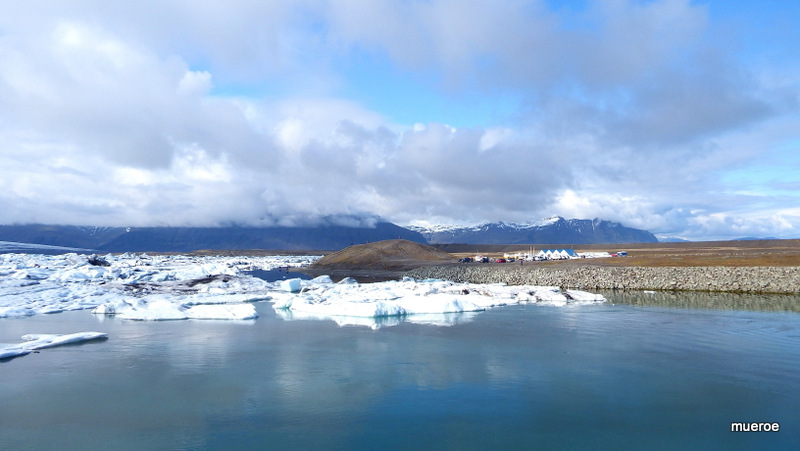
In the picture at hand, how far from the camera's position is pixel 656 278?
3197 cm

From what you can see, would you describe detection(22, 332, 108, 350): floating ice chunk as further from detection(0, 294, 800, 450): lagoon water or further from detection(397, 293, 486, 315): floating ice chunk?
detection(397, 293, 486, 315): floating ice chunk

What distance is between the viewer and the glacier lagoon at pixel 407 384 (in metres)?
7.41

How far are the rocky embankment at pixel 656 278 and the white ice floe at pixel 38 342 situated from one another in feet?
96.2

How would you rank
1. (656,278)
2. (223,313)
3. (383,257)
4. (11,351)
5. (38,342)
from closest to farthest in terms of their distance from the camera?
(11,351) < (38,342) < (223,313) < (656,278) < (383,257)

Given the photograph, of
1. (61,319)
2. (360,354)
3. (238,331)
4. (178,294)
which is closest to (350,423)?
(360,354)

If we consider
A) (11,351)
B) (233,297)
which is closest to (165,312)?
(11,351)

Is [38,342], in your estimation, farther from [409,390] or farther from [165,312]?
[409,390]

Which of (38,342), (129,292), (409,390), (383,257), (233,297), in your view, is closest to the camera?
(409,390)

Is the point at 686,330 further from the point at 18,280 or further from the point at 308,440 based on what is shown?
the point at 18,280

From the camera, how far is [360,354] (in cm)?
1254

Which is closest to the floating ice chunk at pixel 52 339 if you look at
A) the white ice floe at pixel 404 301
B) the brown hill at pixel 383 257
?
the white ice floe at pixel 404 301

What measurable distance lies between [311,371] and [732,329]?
1405cm

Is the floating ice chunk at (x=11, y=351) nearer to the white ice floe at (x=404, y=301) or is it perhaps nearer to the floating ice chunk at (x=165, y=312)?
the floating ice chunk at (x=165, y=312)

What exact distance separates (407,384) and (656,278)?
27910mm
